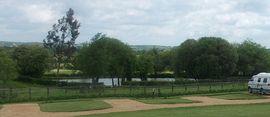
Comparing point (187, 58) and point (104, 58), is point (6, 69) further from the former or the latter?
point (187, 58)

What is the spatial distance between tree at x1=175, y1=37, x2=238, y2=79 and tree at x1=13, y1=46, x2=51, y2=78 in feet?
76.8

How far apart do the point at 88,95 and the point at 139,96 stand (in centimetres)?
523

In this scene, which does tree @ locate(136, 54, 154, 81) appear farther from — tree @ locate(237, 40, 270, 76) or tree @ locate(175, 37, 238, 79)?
tree @ locate(237, 40, 270, 76)

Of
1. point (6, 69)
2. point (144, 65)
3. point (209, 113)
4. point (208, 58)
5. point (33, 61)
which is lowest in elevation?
point (209, 113)

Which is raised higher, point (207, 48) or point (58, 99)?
point (207, 48)

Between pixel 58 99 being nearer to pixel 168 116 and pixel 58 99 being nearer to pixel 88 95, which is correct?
pixel 88 95

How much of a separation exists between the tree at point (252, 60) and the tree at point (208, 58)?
632 centimetres

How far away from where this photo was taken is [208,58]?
78312 millimetres

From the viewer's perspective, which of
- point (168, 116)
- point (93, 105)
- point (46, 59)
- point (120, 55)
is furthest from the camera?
point (46, 59)

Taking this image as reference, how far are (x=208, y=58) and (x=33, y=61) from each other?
99.0 feet

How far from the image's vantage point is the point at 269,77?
48000 millimetres

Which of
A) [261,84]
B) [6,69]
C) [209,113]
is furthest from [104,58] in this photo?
[209,113]

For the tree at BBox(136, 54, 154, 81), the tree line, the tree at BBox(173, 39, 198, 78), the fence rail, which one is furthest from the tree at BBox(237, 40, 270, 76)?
the fence rail

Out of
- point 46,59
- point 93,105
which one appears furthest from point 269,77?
point 46,59
